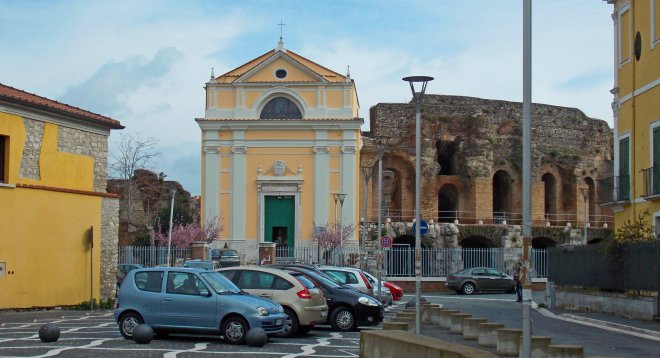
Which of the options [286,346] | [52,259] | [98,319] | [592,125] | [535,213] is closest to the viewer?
[286,346]

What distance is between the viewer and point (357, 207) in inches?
2438

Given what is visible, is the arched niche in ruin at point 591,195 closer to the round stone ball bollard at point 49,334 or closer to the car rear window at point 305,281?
the car rear window at point 305,281

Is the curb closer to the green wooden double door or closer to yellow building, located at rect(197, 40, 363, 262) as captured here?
yellow building, located at rect(197, 40, 363, 262)

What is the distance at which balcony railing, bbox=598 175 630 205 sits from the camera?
31.2 meters

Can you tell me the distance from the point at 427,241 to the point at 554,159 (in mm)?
14968

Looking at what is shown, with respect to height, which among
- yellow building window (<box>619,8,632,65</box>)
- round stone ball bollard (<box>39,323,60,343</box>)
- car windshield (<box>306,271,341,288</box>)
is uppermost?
yellow building window (<box>619,8,632,65</box>)

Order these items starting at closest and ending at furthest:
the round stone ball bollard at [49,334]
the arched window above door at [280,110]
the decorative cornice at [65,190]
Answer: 1. the round stone ball bollard at [49,334]
2. the decorative cornice at [65,190]
3. the arched window above door at [280,110]

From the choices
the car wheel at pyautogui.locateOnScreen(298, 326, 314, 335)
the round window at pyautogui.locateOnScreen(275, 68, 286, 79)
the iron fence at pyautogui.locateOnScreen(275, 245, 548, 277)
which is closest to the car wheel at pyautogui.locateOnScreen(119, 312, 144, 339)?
the car wheel at pyautogui.locateOnScreen(298, 326, 314, 335)

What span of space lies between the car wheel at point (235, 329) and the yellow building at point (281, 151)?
4246 cm

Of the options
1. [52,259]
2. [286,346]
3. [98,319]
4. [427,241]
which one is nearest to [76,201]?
[52,259]

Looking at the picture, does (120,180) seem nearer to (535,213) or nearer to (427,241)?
(427,241)

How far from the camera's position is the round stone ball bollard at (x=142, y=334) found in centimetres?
1817

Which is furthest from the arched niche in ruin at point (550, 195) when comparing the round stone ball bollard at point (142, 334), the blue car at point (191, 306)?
the round stone ball bollard at point (142, 334)

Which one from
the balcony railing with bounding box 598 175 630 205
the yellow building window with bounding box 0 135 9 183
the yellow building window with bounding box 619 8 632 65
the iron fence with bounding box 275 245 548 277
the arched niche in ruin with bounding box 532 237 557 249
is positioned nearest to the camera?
the yellow building window with bounding box 0 135 9 183
